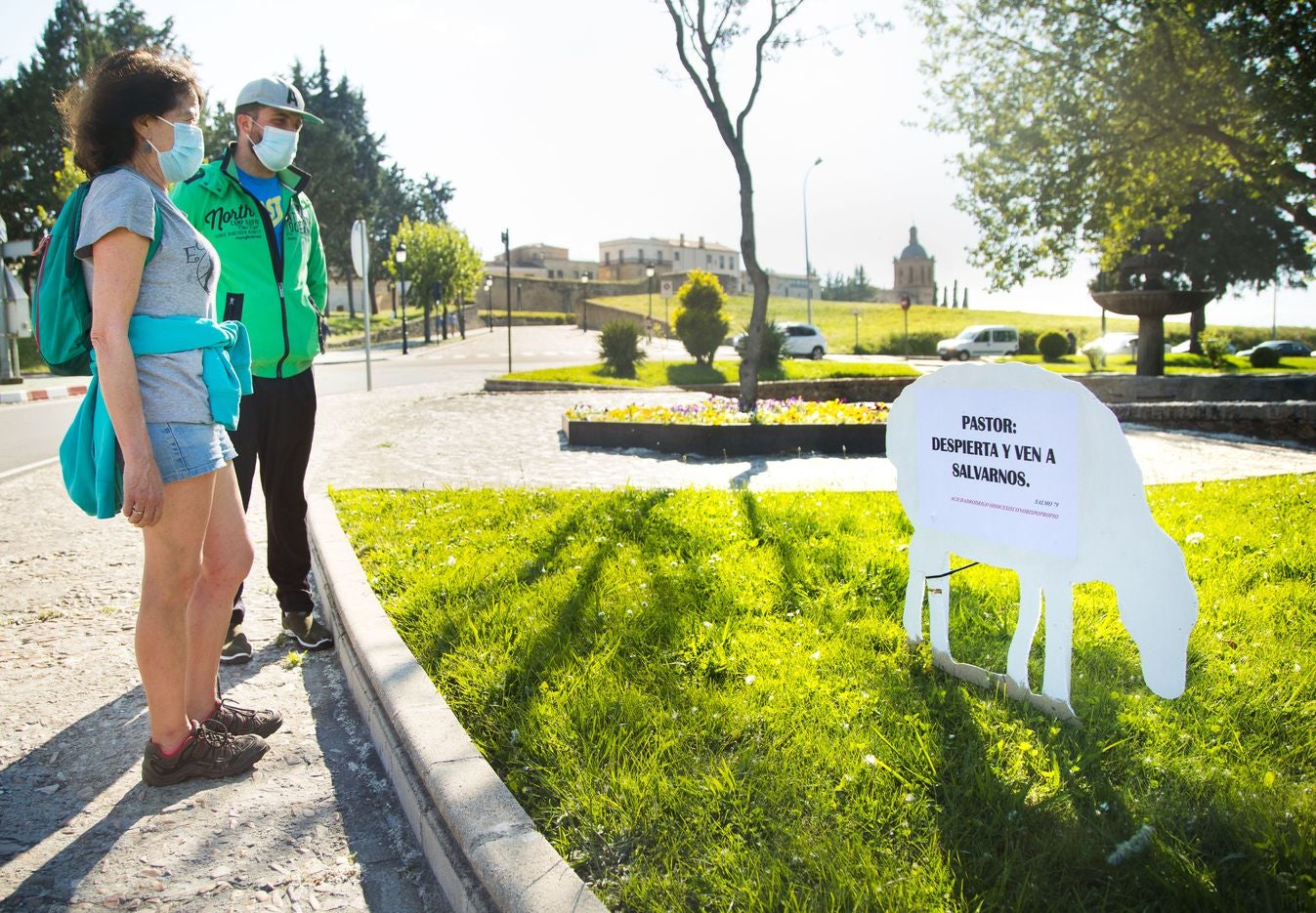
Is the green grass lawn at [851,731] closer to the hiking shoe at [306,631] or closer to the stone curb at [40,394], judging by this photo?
the hiking shoe at [306,631]

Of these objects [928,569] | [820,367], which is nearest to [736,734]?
[928,569]

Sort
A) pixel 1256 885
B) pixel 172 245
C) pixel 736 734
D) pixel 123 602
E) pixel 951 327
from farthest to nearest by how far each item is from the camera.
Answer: pixel 951 327, pixel 123 602, pixel 736 734, pixel 172 245, pixel 1256 885

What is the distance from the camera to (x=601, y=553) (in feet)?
16.1

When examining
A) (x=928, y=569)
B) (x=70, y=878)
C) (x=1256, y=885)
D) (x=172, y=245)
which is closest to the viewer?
(x=1256, y=885)

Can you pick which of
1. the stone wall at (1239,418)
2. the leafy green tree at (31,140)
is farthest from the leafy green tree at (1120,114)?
the leafy green tree at (31,140)

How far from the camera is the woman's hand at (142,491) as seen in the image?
8.20ft

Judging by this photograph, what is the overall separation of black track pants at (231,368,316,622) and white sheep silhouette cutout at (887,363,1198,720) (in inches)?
102

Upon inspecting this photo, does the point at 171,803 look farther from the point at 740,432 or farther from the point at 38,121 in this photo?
the point at 38,121

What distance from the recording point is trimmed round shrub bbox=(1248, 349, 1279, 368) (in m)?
36.5

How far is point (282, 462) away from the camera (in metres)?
4.10

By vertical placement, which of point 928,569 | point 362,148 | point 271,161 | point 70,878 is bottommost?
point 70,878

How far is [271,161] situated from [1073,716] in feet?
12.0

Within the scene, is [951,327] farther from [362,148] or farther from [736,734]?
[736,734]

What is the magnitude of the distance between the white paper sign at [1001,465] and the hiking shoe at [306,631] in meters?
2.72
